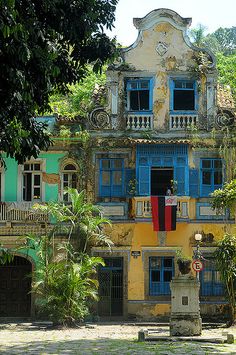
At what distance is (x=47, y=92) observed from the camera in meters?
14.5

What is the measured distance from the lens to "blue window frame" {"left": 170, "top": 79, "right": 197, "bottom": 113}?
29350 mm

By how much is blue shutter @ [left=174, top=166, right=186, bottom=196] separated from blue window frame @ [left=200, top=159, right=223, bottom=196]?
868 millimetres

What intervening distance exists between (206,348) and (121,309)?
1126cm

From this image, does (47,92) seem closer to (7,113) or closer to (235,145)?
(7,113)

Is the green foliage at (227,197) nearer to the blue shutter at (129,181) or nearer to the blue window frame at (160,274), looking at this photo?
the blue shutter at (129,181)

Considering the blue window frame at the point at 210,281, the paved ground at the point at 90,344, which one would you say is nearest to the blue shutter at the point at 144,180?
the blue window frame at the point at 210,281

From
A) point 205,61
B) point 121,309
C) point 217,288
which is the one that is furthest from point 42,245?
point 205,61

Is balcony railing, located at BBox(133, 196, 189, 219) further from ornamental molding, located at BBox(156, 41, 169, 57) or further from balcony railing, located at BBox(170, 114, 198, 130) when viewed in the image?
ornamental molding, located at BBox(156, 41, 169, 57)

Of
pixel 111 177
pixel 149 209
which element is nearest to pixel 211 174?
pixel 149 209

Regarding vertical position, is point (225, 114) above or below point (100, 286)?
above

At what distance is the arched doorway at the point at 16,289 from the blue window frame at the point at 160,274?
4.79m

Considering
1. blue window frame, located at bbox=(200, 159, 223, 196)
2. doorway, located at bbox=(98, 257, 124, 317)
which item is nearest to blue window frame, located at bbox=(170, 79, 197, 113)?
blue window frame, located at bbox=(200, 159, 223, 196)

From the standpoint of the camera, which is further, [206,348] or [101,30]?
[206,348]

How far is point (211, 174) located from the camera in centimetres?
2906
